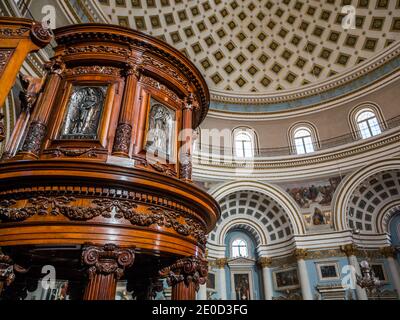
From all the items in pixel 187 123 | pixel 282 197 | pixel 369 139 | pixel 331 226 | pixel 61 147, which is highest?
pixel 369 139

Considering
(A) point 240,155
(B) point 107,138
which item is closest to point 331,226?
(A) point 240,155

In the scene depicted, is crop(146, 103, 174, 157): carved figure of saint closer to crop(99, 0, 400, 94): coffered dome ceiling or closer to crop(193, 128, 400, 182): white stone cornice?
crop(193, 128, 400, 182): white stone cornice

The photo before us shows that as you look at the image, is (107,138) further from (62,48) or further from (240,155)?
(240,155)

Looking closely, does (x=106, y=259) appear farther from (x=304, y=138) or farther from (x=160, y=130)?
(x=304, y=138)

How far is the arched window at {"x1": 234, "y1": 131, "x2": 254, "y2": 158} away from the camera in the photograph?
1989cm

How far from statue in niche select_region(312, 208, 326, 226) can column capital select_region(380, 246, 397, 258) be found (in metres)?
3.58

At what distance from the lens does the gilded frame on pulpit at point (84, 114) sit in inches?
159

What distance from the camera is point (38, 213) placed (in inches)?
127

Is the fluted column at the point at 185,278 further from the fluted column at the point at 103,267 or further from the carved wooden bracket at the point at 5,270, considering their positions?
the carved wooden bracket at the point at 5,270

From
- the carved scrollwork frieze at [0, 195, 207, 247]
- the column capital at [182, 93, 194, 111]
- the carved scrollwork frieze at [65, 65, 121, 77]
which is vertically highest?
the column capital at [182, 93, 194, 111]

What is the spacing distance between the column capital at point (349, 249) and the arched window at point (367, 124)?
6774 mm

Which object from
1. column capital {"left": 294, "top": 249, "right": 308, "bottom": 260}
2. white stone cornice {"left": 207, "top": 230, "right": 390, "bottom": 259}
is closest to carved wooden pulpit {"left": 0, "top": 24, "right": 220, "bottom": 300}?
column capital {"left": 294, "top": 249, "right": 308, "bottom": 260}

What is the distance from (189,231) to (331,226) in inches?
610

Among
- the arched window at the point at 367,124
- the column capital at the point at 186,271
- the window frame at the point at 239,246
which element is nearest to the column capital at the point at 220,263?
the window frame at the point at 239,246
